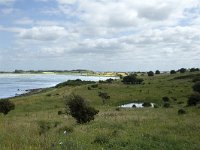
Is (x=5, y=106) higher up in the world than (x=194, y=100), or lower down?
lower down

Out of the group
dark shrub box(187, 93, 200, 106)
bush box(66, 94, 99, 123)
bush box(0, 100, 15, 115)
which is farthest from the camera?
bush box(0, 100, 15, 115)

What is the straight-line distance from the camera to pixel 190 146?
55.1ft

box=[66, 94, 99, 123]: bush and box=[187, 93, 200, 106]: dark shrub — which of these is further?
box=[187, 93, 200, 106]: dark shrub

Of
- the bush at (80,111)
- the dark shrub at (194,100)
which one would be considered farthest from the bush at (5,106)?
the dark shrub at (194,100)

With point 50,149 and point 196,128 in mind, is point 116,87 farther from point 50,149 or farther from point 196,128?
point 50,149

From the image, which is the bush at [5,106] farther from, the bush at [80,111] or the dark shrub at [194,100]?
the dark shrub at [194,100]

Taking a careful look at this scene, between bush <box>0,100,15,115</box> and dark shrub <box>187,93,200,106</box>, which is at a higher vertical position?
dark shrub <box>187,93,200,106</box>

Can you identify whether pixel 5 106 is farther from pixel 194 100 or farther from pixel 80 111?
pixel 194 100

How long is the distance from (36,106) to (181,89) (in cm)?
3477

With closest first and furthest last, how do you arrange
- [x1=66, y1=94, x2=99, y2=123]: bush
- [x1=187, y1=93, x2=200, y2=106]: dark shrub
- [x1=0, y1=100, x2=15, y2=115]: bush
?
[x1=66, y1=94, x2=99, y2=123]: bush → [x1=187, y1=93, x2=200, y2=106]: dark shrub → [x1=0, y1=100, x2=15, y2=115]: bush

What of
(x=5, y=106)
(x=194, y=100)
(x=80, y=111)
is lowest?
(x=5, y=106)

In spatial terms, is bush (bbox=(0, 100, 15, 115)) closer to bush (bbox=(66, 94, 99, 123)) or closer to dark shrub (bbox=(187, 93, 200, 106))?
bush (bbox=(66, 94, 99, 123))

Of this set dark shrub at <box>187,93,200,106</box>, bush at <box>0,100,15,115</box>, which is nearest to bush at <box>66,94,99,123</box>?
bush at <box>0,100,15,115</box>

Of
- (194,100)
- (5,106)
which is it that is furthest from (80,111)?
(194,100)
